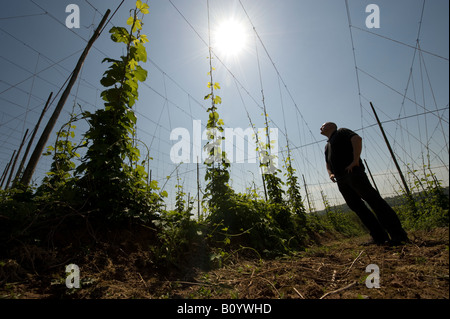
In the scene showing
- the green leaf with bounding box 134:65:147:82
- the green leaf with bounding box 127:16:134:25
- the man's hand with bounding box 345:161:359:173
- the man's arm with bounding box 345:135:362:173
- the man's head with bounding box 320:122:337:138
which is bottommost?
the man's hand with bounding box 345:161:359:173

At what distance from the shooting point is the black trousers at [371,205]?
1.98 metres

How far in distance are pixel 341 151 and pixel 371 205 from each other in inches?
28.3

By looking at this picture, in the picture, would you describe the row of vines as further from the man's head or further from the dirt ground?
the man's head

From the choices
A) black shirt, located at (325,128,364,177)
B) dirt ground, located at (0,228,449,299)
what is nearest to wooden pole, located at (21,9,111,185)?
dirt ground, located at (0,228,449,299)

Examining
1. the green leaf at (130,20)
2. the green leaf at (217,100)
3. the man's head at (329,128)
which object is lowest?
the man's head at (329,128)

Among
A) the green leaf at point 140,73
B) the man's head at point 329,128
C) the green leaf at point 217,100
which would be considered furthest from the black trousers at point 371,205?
the green leaf at point 140,73

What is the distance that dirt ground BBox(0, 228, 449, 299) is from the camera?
1063mm

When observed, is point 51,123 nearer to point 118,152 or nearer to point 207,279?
point 118,152

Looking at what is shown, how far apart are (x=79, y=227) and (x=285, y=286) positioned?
6.00ft

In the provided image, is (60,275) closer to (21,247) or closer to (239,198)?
(21,247)

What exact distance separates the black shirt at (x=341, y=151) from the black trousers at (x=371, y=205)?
0.39 ft

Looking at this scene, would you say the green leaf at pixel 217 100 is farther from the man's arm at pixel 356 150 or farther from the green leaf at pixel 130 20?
the man's arm at pixel 356 150
